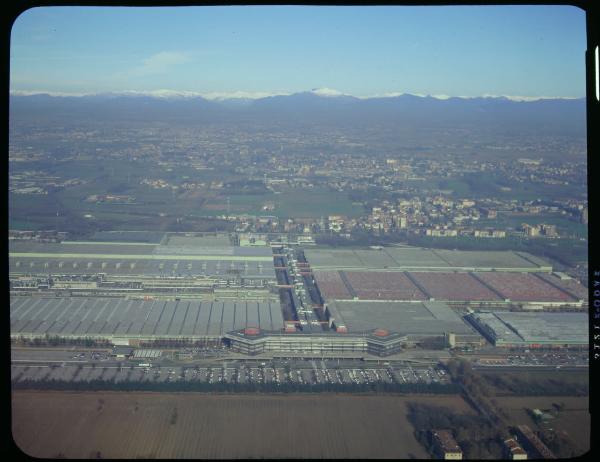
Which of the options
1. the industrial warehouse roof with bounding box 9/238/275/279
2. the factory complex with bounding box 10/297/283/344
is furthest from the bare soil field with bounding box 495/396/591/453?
the industrial warehouse roof with bounding box 9/238/275/279

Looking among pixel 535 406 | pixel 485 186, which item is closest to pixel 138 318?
pixel 535 406

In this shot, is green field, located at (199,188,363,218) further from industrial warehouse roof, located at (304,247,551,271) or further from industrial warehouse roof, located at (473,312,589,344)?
industrial warehouse roof, located at (473,312,589,344)

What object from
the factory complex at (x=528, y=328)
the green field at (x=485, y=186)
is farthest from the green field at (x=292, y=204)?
the factory complex at (x=528, y=328)

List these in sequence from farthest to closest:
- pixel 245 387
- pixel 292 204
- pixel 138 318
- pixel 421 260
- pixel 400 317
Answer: pixel 292 204
pixel 421 260
pixel 400 317
pixel 138 318
pixel 245 387

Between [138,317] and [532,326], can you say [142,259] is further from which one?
[532,326]

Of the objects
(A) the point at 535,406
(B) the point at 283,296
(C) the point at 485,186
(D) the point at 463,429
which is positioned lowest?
(B) the point at 283,296

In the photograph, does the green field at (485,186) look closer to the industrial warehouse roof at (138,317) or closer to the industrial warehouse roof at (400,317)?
the industrial warehouse roof at (400,317)
